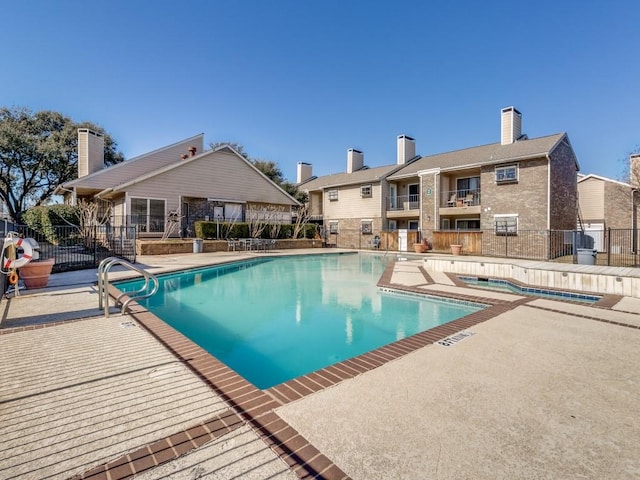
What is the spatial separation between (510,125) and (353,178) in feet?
38.8

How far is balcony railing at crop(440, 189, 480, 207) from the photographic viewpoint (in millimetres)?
21875

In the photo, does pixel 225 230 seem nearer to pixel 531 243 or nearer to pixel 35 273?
pixel 35 273

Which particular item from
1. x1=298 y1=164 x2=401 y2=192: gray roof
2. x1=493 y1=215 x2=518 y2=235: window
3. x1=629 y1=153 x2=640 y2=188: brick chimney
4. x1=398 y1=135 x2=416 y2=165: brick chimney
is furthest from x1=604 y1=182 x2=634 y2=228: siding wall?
x1=298 y1=164 x2=401 y2=192: gray roof

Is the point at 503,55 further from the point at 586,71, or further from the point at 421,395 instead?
the point at 421,395

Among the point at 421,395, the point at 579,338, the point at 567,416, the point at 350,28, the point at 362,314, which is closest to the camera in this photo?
the point at 567,416

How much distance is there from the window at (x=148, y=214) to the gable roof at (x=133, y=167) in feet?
9.66

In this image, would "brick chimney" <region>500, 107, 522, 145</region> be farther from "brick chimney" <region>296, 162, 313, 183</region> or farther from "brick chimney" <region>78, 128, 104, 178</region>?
"brick chimney" <region>78, 128, 104, 178</region>

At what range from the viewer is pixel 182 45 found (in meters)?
14.4

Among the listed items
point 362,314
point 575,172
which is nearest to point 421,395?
point 362,314

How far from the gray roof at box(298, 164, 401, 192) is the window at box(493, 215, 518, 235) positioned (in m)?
8.85

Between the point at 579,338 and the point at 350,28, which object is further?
the point at 350,28

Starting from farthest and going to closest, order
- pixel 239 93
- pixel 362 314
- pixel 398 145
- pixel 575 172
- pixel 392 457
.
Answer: pixel 398 145 → pixel 575 172 → pixel 239 93 → pixel 362 314 → pixel 392 457

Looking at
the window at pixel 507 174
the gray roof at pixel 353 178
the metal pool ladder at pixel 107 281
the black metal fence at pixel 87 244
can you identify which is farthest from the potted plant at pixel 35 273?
the gray roof at pixel 353 178

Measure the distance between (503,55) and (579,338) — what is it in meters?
16.1
